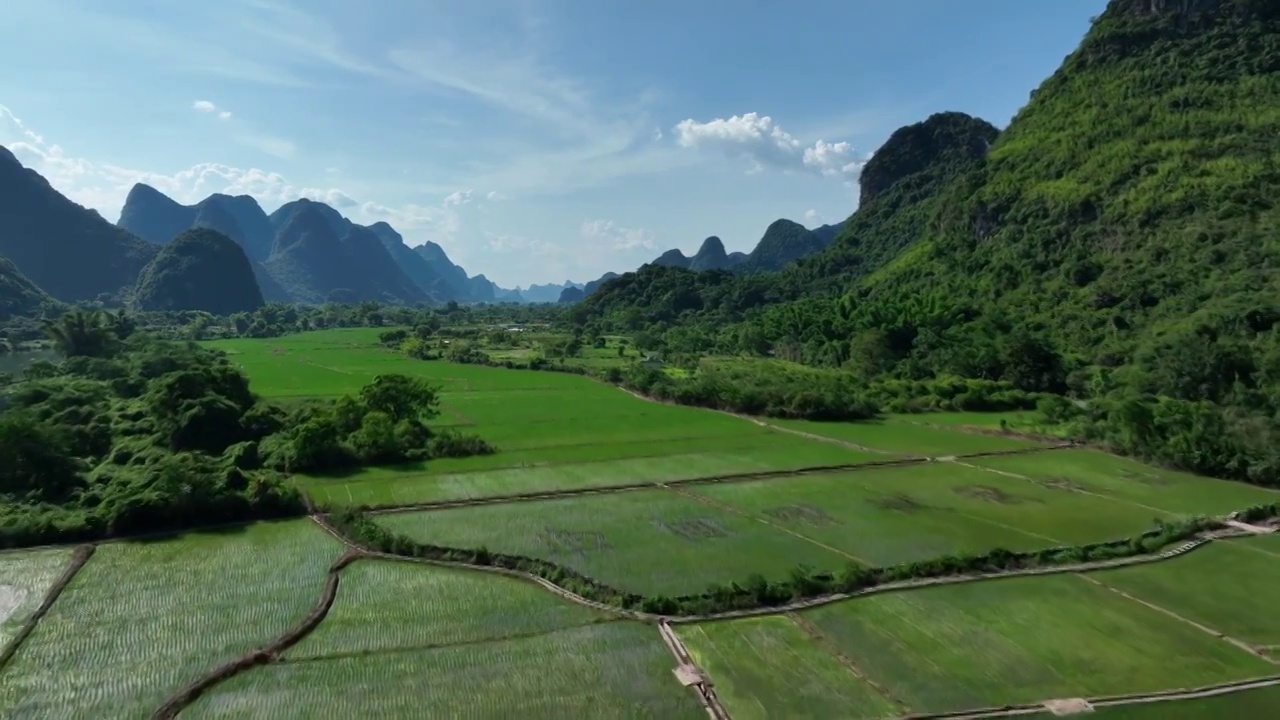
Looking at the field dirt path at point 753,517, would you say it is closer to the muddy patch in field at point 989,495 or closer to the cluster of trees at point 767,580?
the cluster of trees at point 767,580

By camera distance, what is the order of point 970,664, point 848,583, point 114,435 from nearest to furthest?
point 970,664, point 848,583, point 114,435

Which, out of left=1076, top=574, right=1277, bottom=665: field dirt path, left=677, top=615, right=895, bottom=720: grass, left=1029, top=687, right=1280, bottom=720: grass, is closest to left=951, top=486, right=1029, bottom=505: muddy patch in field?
left=1076, top=574, right=1277, bottom=665: field dirt path

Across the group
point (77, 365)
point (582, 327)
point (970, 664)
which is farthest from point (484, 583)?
point (582, 327)

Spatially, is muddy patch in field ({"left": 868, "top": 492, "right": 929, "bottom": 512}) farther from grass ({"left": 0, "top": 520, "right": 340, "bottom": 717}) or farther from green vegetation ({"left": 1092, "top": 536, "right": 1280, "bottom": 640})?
grass ({"left": 0, "top": 520, "right": 340, "bottom": 717})

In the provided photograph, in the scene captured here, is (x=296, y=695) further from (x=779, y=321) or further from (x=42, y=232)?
(x=42, y=232)

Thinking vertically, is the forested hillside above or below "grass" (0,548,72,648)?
above

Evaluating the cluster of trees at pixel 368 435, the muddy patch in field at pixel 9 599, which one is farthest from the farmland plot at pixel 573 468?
the muddy patch in field at pixel 9 599
